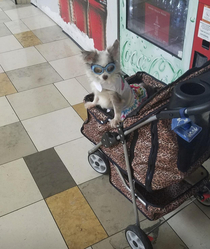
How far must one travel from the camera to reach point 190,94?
3.73 feet

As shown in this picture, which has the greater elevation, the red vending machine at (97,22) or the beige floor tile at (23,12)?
the red vending machine at (97,22)

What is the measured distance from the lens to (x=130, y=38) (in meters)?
2.65

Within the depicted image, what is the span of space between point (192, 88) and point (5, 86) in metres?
2.30

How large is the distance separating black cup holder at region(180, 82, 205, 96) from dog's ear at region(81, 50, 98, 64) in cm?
59

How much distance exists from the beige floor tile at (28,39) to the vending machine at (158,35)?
1.43 m

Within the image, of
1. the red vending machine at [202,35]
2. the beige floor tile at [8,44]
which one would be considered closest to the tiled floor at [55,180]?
the beige floor tile at [8,44]

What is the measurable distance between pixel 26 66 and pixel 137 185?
221 cm

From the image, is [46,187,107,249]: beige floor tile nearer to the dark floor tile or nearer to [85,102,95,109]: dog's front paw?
the dark floor tile

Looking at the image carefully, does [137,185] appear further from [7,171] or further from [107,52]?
[7,171]

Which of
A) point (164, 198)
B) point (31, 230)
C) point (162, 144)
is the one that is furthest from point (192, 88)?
point (31, 230)

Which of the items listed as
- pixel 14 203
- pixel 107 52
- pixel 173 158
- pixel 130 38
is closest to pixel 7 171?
pixel 14 203

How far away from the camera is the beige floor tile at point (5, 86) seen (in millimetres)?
2944

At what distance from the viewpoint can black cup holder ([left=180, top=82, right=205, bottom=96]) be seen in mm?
1134

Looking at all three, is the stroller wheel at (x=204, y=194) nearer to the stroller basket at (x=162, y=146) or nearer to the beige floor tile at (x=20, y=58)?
the stroller basket at (x=162, y=146)
